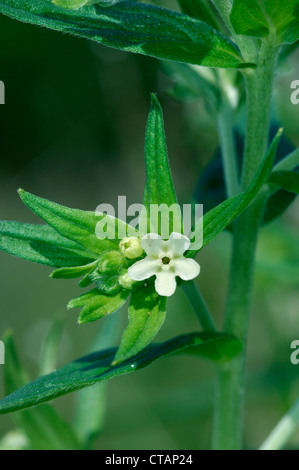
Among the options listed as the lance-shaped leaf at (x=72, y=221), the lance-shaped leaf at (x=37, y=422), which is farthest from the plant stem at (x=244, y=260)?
Answer: the lance-shaped leaf at (x=37, y=422)

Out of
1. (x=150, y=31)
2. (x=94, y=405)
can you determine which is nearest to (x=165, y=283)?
(x=150, y=31)

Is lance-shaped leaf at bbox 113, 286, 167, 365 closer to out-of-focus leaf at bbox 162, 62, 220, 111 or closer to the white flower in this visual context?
the white flower

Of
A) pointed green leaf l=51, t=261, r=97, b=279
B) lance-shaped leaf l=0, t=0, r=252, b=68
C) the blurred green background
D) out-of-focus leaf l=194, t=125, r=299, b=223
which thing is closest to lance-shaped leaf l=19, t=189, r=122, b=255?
pointed green leaf l=51, t=261, r=97, b=279

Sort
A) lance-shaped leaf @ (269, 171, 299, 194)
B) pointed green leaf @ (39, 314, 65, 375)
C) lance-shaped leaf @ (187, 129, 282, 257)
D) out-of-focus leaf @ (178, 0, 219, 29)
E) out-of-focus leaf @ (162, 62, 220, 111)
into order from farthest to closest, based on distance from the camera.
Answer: pointed green leaf @ (39, 314, 65, 375) < out-of-focus leaf @ (162, 62, 220, 111) < out-of-focus leaf @ (178, 0, 219, 29) < lance-shaped leaf @ (269, 171, 299, 194) < lance-shaped leaf @ (187, 129, 282, 257)

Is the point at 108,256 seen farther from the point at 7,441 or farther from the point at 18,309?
the point at 18,309

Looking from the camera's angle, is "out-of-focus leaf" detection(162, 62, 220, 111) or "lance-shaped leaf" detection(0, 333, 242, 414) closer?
"lance-shaped leaf" detection(0, 333, 242, 414)
